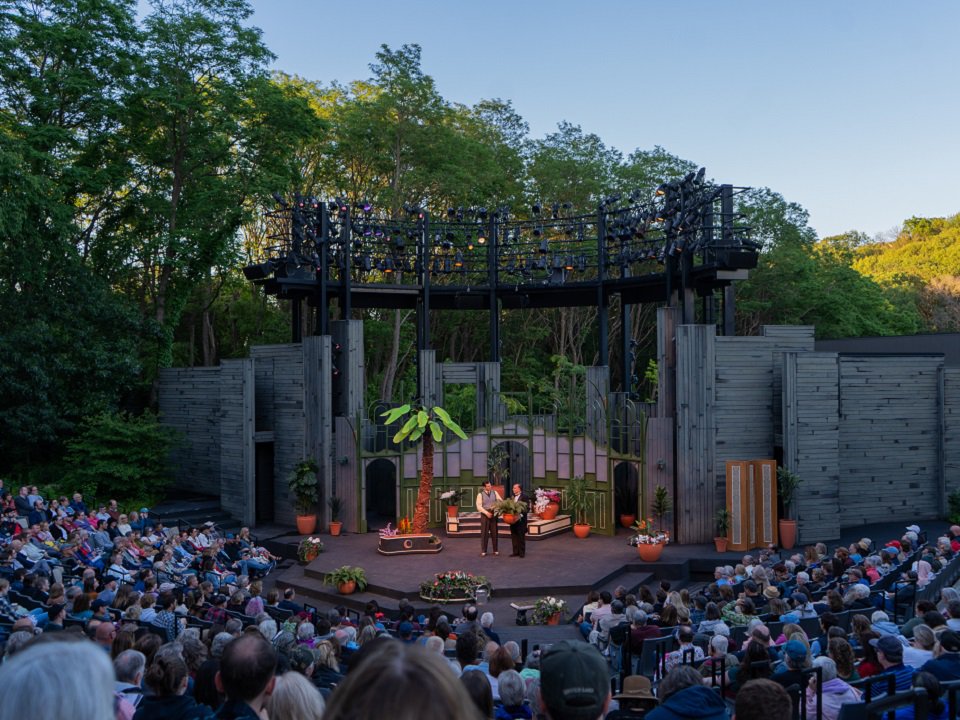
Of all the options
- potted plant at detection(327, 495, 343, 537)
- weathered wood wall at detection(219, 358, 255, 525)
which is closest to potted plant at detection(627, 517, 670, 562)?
potted plant at detection(327, 495, 343, 537)

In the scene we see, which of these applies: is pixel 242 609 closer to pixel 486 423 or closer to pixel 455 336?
pixel 486 423

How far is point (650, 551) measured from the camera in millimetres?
16750

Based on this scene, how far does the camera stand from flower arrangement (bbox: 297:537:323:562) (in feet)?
58.4

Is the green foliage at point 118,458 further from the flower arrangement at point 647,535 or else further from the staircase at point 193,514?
the flower arrangement at point 647,535

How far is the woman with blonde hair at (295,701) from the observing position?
3144 mm

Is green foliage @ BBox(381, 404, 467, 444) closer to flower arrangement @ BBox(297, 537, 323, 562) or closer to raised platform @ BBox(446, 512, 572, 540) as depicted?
raised platform @ BBox(446, 512, 572, 540)

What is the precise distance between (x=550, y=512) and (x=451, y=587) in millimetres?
6082

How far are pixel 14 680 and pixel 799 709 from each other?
19.2 feet

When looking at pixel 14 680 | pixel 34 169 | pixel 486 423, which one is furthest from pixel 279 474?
pixel 14 680

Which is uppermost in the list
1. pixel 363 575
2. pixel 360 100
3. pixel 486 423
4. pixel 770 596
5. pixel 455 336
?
pixel 360 100

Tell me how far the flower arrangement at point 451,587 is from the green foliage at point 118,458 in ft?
35.4

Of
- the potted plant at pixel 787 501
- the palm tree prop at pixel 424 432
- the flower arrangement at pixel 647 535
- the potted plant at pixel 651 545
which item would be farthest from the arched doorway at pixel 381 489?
the potted plant at pixel 787 501

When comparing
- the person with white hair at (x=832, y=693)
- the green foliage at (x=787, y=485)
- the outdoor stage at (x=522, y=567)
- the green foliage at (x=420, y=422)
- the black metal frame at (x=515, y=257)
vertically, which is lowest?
the outdoor stage at (x=522, y=567)

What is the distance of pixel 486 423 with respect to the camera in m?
→ 21.3
